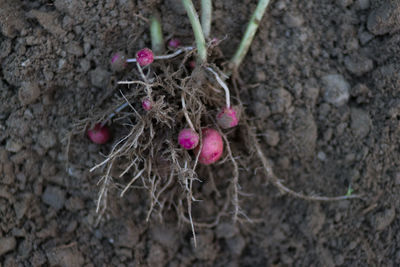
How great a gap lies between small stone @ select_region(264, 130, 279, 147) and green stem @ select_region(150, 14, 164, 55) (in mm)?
526

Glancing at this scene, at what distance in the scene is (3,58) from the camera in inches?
58.7

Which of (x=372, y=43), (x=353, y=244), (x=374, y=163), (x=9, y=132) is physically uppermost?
(x=372, y=43)

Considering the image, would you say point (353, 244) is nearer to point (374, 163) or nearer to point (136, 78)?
point (374, 163)

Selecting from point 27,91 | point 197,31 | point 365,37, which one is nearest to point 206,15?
point 197,31

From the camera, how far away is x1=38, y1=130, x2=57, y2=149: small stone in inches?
58.7

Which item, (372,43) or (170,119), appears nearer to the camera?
(170,119)

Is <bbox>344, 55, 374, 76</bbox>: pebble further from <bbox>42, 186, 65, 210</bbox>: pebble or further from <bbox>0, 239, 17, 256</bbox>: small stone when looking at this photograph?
<bbox>0, 239, 17, 256</bbox>: small stone

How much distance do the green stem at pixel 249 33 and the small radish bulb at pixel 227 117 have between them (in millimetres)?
195

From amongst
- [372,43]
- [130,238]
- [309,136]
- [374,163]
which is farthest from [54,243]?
[372,43]

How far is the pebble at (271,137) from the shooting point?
150 centimetres

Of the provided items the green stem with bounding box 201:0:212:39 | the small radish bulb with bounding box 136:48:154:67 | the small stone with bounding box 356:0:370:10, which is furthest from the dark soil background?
the small radish bulb with bounding box 136:48:154:67

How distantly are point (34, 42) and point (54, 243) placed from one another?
0.78 meters

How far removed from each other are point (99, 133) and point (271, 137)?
665 millimetres

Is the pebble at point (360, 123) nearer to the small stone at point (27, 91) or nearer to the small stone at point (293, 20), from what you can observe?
the small stone at point (293, 20)
